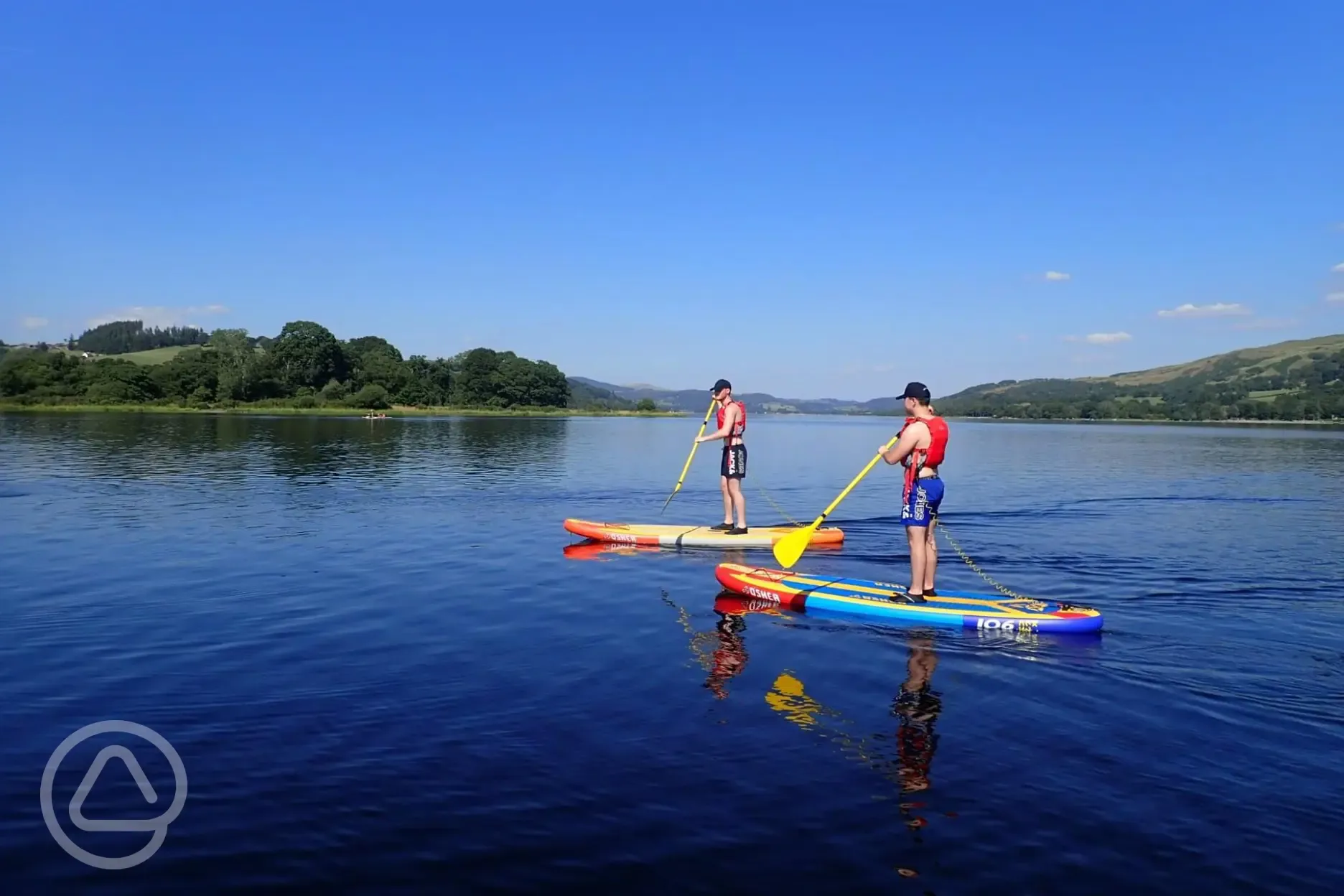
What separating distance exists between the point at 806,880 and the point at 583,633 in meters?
6.64

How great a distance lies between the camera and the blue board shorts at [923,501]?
504 inches

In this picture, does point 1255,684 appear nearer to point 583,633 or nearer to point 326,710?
point 583,633

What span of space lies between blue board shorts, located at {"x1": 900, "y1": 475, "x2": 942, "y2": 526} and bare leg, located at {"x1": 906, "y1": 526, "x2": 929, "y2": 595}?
186 millimetres

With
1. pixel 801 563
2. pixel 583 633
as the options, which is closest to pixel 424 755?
pixel 583 633

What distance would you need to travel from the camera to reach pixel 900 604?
42.8ft

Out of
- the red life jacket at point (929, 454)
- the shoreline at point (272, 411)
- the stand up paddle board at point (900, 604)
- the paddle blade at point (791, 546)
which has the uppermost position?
the shoreline at point (272, 411)

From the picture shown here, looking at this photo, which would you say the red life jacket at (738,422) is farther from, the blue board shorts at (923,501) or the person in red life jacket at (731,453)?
the blue board shorts at (923,501)

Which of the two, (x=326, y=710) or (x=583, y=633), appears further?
(x=583, y=633)

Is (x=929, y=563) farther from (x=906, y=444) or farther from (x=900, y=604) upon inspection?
(x=906, y=444)

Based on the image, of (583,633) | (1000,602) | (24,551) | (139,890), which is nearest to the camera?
(139,890)

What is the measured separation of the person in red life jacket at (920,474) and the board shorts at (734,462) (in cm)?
705

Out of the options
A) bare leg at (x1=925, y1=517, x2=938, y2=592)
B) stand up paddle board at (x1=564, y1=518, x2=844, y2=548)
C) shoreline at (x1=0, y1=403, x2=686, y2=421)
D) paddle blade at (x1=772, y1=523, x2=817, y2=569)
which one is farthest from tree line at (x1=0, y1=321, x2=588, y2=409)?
bare leg at (x1=925, y1=517, x2=938, y2=592)

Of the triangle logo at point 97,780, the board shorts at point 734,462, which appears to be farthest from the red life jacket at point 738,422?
the triangle logo at point 97,780

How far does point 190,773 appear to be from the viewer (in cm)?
735
